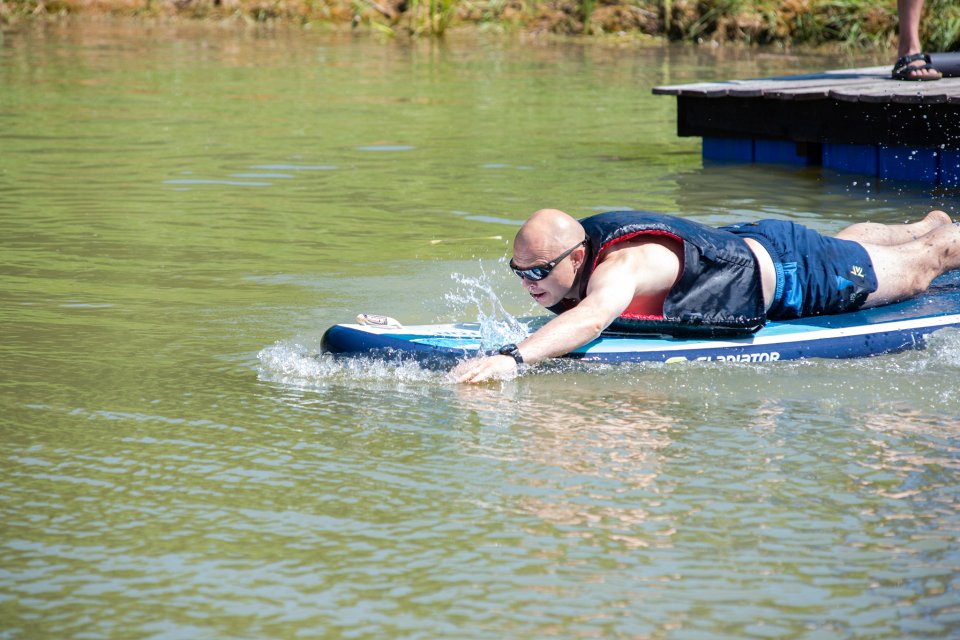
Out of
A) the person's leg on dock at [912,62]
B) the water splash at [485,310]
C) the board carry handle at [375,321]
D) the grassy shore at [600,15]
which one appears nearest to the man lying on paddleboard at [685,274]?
the water splash at [485,310]

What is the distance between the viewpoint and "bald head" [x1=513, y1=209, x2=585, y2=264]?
16.5 feet

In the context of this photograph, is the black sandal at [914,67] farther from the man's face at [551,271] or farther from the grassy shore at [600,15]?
the man's face at [551,271]

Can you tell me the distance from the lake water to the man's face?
32 centimetres

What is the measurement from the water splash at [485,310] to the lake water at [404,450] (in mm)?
34

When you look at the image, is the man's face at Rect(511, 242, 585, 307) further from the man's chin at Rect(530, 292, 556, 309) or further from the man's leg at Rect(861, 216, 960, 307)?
the man's leg at Rect(861, 216, 960, 307)

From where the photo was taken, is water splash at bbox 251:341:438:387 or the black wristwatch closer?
the black wristwatch

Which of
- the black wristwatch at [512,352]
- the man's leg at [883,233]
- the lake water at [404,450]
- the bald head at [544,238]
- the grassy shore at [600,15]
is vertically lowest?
the lake water at [404,450]

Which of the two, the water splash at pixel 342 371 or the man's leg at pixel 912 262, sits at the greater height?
the man's leg at pixel 912 262

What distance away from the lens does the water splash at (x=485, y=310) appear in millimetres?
5340

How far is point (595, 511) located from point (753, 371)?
1612mm

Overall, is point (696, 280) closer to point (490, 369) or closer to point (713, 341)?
point (713, 341)

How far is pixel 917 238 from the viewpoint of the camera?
6.11 meters

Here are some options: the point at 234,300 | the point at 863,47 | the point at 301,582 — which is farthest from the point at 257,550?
the point at 863,47

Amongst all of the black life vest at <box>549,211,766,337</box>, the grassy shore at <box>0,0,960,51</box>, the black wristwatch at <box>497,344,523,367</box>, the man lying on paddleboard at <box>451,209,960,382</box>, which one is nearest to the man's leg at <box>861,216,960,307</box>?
the man lying on paddleboard at <box>451,209,960,382</box>
